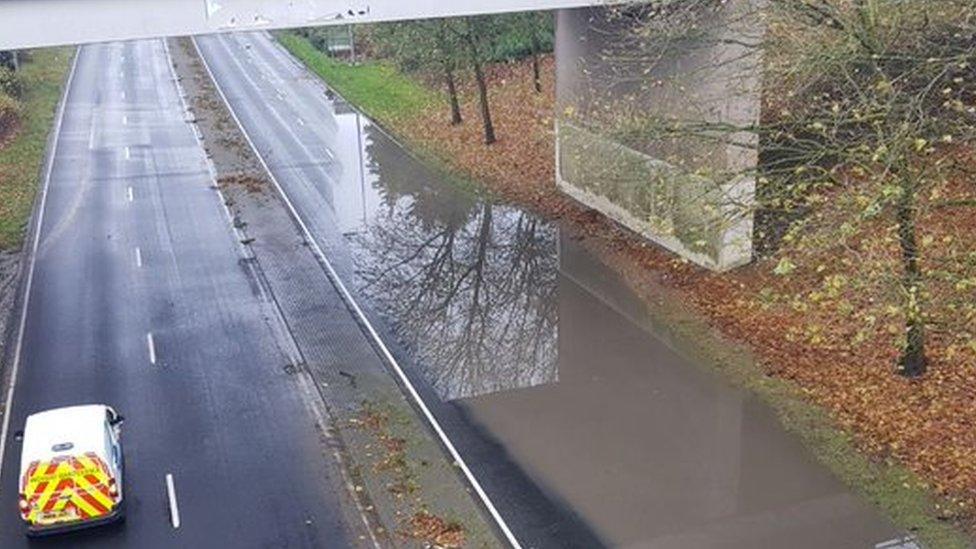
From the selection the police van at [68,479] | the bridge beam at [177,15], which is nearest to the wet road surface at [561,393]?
the police van at [68,479]

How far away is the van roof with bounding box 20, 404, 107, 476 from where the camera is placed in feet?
42.1

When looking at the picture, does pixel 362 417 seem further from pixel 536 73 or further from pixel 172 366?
pixel 536 73

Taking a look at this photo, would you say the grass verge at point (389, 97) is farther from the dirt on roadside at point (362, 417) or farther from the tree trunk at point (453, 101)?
the dirt on roadside at point (362, 417)

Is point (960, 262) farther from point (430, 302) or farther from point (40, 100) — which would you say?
point (40, 100)

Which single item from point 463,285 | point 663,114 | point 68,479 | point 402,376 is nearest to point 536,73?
point 663,114

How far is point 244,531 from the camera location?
43.2ft

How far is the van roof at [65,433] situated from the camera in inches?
506

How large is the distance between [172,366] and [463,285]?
677 cm

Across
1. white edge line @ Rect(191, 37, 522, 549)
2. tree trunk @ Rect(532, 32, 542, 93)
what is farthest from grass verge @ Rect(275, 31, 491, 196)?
white edge line @ Rect(191, 37, 522, 549)

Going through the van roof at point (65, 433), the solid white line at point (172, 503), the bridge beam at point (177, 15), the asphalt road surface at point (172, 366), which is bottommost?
the solid white line at point (172, 503)

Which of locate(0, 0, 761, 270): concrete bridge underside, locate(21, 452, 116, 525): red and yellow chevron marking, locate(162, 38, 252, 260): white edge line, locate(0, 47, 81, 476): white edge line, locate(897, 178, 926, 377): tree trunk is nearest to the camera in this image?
locate(897, 178, 926, 377): tree trunk

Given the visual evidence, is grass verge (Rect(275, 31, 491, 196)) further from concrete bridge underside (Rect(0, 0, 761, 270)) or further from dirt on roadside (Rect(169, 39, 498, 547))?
dirt on roadside (Rect(169, 39, 498, 547))

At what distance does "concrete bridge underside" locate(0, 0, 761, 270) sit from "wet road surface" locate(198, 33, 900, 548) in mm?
2109

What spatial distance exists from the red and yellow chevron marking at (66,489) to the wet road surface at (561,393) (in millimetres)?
5223
